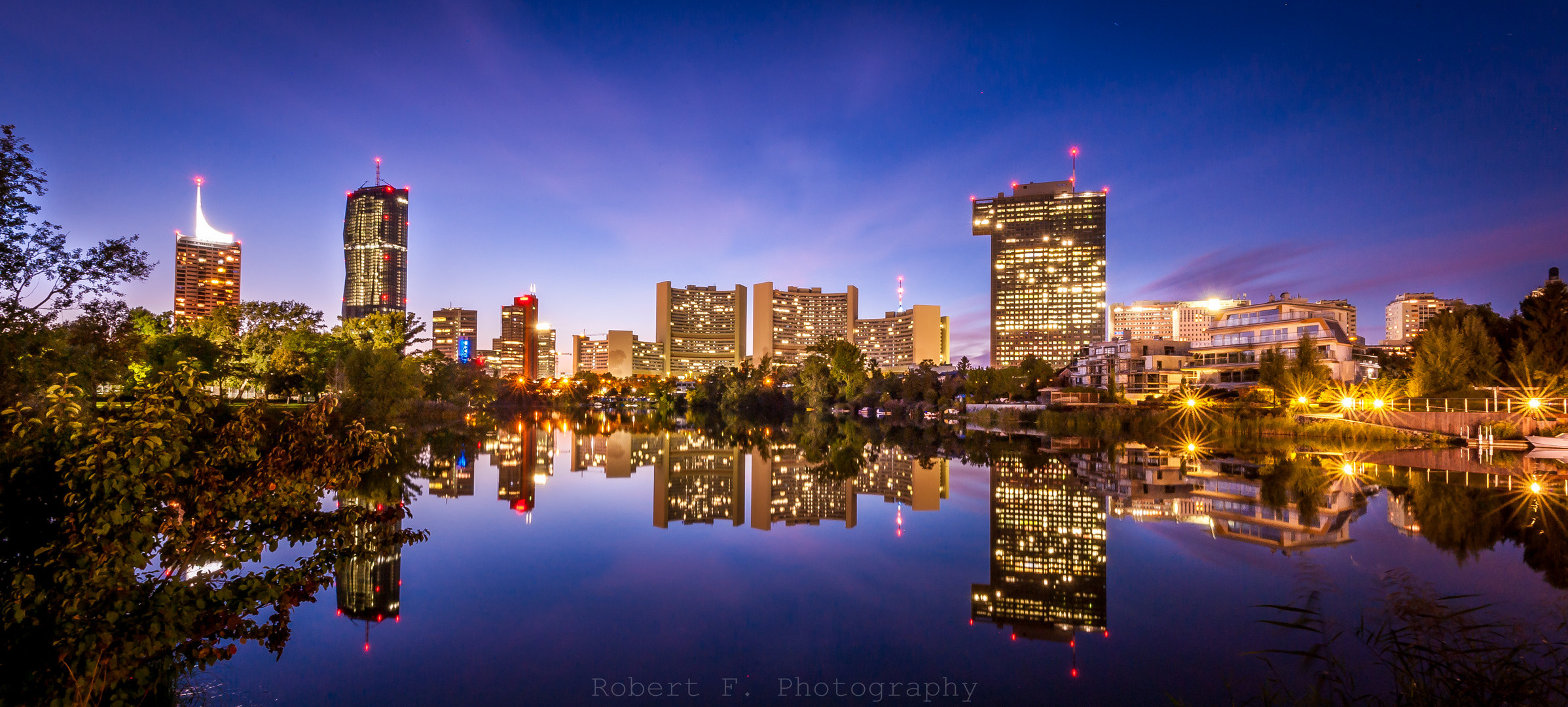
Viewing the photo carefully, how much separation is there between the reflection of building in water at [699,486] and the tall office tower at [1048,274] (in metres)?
147

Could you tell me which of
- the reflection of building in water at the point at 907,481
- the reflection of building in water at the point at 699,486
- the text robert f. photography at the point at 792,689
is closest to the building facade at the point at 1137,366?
the reflection of building in water at the point at 907,481

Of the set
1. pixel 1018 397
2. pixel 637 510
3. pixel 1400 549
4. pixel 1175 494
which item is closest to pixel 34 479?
pixel 637 510

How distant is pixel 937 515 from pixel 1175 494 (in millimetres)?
7112

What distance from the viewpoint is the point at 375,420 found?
121ft

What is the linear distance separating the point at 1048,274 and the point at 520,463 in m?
164

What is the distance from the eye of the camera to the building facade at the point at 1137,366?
68000 mm

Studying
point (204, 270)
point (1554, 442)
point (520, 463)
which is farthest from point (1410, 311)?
point (204, 270)

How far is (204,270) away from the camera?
122250 mm

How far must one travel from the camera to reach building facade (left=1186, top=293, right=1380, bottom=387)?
179 feet

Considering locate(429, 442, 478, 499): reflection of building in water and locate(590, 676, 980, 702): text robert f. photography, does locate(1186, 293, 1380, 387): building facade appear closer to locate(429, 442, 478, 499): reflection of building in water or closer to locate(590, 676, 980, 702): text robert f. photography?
locate(429, 442, 478, 499): reflection of building in water

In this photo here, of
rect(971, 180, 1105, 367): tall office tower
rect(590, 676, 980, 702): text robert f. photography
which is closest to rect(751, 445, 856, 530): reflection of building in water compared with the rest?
rect(590, 676, 980, 702): text robert f. photography

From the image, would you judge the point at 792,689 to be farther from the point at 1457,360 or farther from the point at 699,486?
the point at 1457,360

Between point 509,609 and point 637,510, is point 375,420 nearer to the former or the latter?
point 637,510

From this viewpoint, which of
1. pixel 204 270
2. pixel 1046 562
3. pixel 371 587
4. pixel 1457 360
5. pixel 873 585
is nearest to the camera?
pixel 371 587
